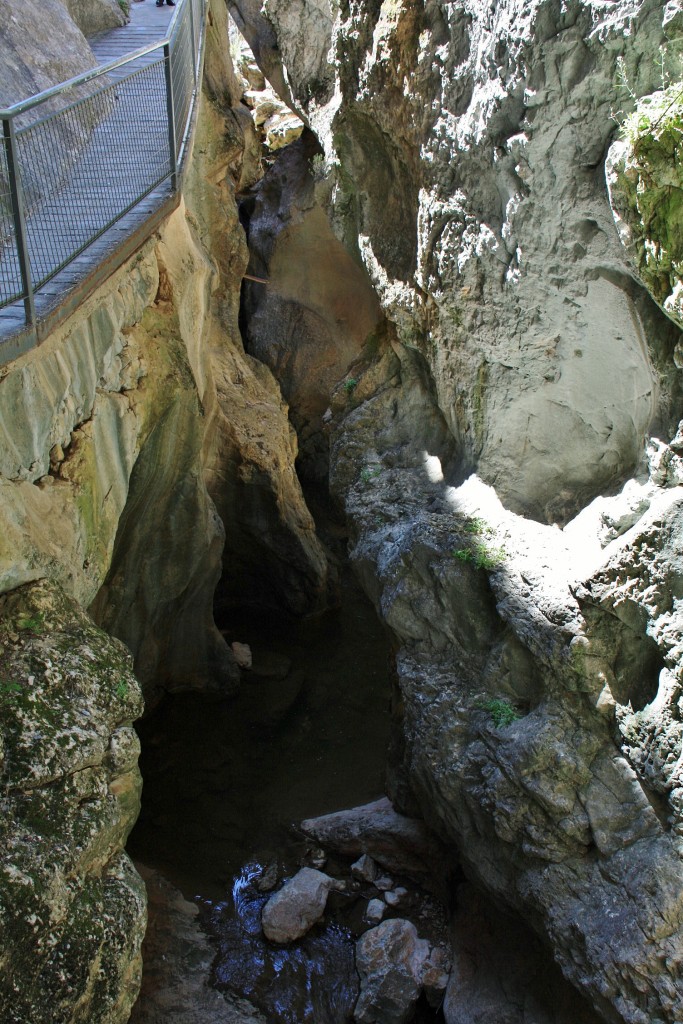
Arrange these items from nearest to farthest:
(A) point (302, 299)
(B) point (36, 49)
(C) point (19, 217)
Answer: (C) point (19, 217), (B) point (36, 49), (A) point (302, 299)

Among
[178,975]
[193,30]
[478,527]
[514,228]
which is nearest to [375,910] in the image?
[178,975]

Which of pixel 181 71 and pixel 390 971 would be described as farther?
pixel 181 71

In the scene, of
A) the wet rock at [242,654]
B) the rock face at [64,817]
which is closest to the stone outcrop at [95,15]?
the wet rock at [242,654]

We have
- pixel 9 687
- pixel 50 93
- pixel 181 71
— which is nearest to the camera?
pixel 9 687

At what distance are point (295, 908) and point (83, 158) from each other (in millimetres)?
5157

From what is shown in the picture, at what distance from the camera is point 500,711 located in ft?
16.8

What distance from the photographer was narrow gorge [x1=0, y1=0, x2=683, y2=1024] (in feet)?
12.9

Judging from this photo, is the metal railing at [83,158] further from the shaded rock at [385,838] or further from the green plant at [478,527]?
the shaded rock at [385,838]

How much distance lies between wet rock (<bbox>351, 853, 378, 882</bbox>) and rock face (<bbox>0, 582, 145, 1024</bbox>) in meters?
2.65

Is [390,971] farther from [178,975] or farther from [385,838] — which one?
[178,975]

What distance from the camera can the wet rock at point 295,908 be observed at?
5.93 meters

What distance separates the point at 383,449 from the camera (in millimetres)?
7180

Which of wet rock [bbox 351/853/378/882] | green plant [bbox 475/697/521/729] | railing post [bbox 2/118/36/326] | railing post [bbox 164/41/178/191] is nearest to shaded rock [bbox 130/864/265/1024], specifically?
wet rock [bbox 351/853/378/882]

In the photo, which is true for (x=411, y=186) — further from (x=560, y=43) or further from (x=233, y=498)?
(x=233, y=498)
